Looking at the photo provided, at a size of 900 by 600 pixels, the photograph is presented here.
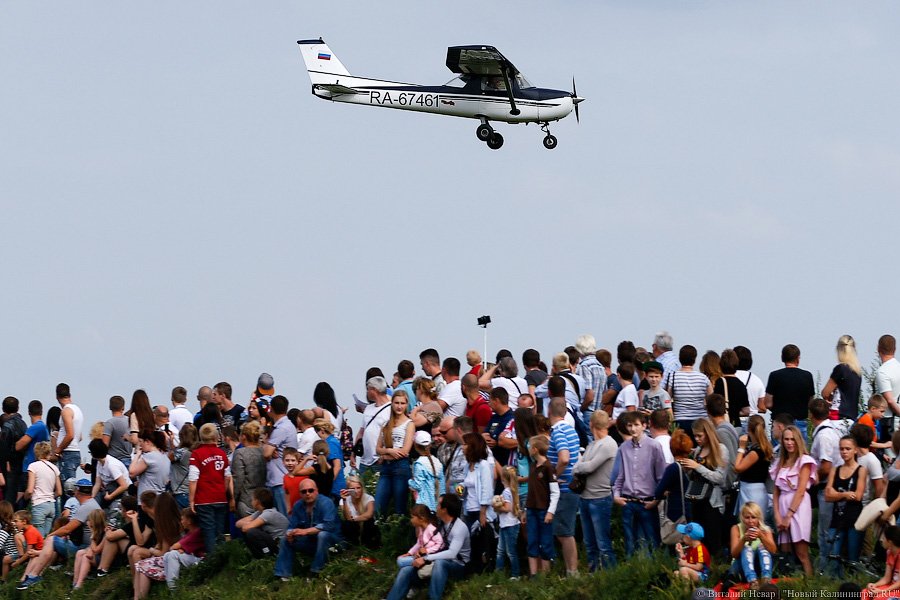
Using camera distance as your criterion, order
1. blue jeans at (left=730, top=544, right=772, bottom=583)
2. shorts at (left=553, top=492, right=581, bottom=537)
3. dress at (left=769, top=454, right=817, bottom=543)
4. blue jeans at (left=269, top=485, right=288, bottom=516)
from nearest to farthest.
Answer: blue jeans at (left=730, top=544, right=772, bottom=583) < dress at (left=769, top=454, right=817, bottom=543) < shorts at (left=553, top=492, right=581, bottom=537) < blue jeans at (left=269, top=485, right=288, bottom=516)

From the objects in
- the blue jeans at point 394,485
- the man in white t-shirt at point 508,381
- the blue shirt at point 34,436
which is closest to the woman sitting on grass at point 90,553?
the blue shirt at point 34,436

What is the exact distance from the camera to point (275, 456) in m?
16.6

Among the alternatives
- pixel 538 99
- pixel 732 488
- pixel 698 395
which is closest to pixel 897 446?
pixel 732 488

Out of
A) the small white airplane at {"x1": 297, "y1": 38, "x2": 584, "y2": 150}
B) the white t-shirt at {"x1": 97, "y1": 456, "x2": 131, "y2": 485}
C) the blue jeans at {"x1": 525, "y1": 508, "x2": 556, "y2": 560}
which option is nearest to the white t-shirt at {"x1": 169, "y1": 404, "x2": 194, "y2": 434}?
the white t-shirt at {"x1": 97, "y1": 456, "x2": 131, "y2": 485}

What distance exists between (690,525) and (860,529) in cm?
154

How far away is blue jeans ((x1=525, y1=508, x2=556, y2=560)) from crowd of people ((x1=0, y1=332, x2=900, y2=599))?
22mm

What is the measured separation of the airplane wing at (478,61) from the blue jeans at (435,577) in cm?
1813

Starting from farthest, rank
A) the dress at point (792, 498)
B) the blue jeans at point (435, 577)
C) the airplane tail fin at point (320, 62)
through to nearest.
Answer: the airplane tail fin at point (320, 62), the blue jeans at point (435, 577), the dress at point (792, 498)

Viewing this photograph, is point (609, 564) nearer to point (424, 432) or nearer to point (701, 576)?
point (701, 576)

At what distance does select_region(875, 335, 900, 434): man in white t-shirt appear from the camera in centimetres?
1444

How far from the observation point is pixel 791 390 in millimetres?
14672

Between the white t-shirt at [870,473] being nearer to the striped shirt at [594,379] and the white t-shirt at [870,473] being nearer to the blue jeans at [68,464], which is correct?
the striped shirt at [594,379]

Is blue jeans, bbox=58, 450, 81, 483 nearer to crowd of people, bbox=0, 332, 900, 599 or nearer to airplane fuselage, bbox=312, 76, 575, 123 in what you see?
crowd of people, bbox=0, 332, 900, 599

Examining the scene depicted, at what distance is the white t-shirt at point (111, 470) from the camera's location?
18.3 m
